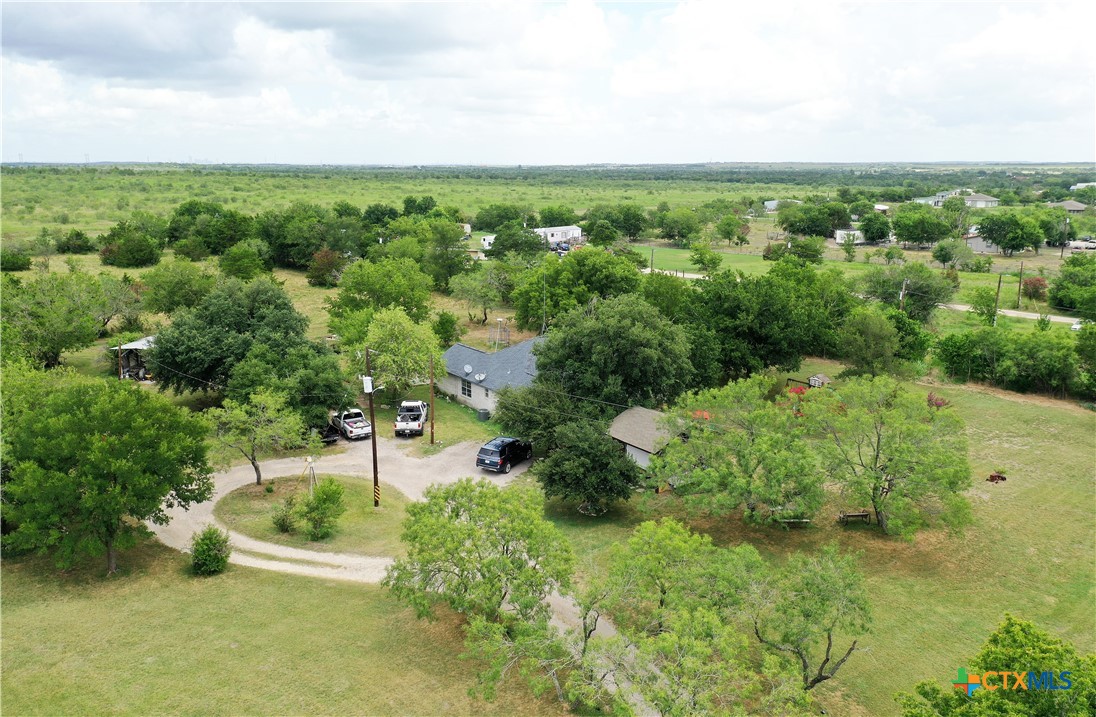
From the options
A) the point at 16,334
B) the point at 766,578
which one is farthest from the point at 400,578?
the point at 16,334

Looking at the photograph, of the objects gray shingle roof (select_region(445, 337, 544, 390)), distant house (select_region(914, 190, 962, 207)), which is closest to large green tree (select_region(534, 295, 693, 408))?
gray shingle roof (select_region(445, 337, 544, 390))

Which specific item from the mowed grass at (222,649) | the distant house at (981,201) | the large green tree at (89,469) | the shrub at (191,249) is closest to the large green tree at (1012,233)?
the distant house at (981,201)

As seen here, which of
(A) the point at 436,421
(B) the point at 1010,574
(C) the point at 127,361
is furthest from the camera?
(C) the point at 127,361

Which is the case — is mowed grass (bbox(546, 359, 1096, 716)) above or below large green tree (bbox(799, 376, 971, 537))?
below

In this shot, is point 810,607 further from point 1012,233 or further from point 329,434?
point 1012,233

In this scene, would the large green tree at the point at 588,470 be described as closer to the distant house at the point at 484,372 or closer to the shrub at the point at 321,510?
the shrub at the point at 321,510

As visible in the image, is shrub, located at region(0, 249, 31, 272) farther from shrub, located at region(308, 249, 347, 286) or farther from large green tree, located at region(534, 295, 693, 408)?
large green tree, located at region(534, 295, 693, 408)

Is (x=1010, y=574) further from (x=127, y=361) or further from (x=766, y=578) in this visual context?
(x=127, y=361)

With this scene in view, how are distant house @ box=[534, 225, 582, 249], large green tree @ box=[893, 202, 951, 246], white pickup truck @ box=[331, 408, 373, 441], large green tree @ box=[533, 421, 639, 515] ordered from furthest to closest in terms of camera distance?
large green tree @ box=[893, 202, 951, 246]
distant house @ box=[534, 225, 582, 249]
white pickup truck @ box=[331, 408, 373, 441]
large green tree @ box=[533, 421, 639, 515]
